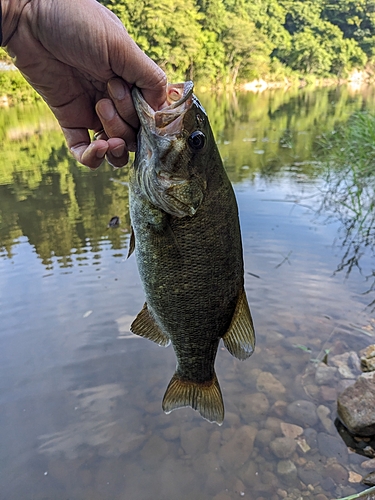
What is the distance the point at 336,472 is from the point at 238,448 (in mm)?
835

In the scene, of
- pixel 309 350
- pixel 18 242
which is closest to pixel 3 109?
pixel 18 242

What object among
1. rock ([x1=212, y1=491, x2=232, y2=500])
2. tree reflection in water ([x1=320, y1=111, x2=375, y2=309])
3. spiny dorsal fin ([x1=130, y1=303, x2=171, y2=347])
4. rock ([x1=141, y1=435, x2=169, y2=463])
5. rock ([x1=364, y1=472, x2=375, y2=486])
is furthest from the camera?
tree reflection in water ([x1=320, y1=111, x2=375, y2=309])

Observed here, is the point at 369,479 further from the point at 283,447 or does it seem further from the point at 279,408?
the point at 279,408

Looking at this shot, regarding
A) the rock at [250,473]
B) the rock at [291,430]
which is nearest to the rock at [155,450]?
the rock at [250,473]

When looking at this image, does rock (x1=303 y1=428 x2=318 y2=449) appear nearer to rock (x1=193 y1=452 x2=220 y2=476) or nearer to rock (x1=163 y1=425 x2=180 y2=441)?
rock (x1=193 y1=452 x2=220 y2=476)

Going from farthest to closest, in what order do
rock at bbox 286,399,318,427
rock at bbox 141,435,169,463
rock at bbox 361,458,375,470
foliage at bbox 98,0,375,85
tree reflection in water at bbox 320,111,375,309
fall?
foliage at bbox 98,0,375,85 < tree reflection in water at bbox 320,111,375,309 < rock at bbox 286,399,318,427 < rock at bbox 141,435,169,463 < rock at bbox 361,458,375,470

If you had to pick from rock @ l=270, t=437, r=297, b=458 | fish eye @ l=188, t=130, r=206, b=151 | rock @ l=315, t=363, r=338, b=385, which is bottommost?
rock @ l=270, t=437, r=297, b=458

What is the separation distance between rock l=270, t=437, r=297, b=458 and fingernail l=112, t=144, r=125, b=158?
115 inches

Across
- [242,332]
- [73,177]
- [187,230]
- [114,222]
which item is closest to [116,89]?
[187,230]

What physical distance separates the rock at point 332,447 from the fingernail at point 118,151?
3075 mm

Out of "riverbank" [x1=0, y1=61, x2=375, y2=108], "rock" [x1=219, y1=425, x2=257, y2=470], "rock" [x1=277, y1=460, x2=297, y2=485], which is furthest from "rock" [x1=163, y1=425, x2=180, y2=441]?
"riverbank" [x1=0, y1=61, x2=375, y2=108]

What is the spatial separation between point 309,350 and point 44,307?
11.9 ft

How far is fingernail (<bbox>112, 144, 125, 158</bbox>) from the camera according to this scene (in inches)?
80.3

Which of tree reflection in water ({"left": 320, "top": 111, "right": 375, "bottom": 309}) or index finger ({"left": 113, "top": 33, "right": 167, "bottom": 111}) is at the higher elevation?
index finger ({"left": 113, "top": 33, "right": 167, "bottom": 111})
